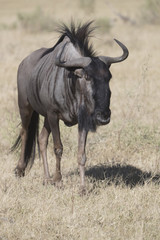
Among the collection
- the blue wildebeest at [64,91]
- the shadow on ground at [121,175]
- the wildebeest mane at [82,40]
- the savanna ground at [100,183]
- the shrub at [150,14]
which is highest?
the shrub at [150,14]

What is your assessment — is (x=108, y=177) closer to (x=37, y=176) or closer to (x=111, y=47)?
(x=37, y=176)

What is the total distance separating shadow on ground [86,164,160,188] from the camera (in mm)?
6077

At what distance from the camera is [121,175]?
20.9 ft

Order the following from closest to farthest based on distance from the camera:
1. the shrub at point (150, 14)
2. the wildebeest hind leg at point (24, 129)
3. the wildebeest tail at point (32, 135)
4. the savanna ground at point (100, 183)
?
1. the savanna ground at point (100, 183)
2. the wildebeest hind leg at point (24, 129)
3. the wildebeest tail at point (32, 135)
4. the shrub at point (150, 14)

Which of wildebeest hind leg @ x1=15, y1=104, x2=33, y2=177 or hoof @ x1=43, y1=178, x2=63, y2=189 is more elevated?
wildebeest hind leg @ x1=15, y1=104, x2=33, y2=177

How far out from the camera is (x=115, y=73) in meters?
13.3

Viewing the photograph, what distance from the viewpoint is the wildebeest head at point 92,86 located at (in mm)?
5250

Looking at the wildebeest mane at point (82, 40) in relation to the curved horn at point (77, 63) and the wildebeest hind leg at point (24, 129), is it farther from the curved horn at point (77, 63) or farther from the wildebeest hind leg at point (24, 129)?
the wildebeest hind leg at point (24, 129)

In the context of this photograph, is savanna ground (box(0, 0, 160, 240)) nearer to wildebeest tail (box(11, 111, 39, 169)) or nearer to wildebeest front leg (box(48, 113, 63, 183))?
wildebeest front leg (box(48, 113, 63, 183))

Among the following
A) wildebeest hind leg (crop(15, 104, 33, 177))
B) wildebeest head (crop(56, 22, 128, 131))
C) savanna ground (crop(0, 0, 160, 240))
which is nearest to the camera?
savanna ground (crop(0, 0, 160, 240))

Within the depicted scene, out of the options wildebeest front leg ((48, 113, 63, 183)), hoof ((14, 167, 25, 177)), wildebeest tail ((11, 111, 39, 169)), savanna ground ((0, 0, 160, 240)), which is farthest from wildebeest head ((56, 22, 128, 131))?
wildebeest tail ((11, 111, 39, 169))

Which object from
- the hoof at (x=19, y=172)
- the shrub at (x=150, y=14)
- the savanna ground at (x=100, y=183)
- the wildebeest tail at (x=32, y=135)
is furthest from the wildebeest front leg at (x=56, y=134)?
the shrub at (x=150, y=14)

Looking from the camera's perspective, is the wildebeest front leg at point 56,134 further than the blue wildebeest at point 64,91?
Yes

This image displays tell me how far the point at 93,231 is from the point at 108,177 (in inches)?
73.5
